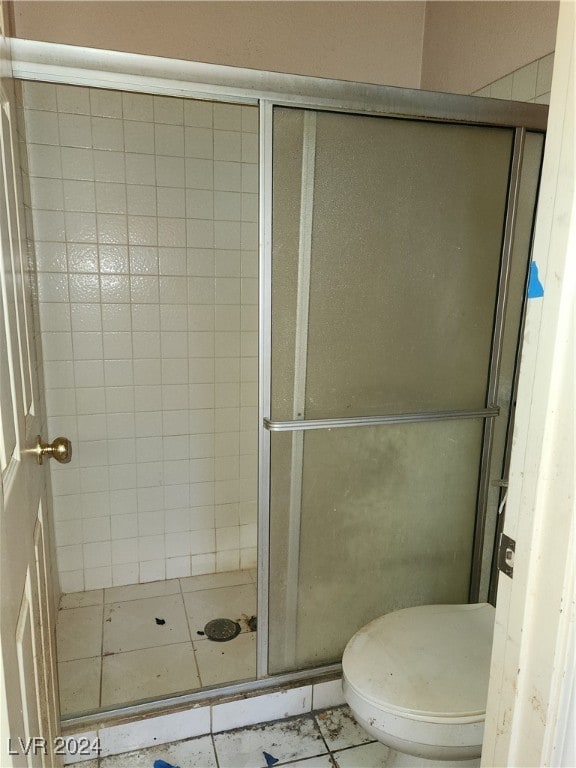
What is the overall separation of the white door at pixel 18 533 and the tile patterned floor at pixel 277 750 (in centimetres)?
52

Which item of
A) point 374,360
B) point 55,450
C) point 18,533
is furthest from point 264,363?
point 18,533

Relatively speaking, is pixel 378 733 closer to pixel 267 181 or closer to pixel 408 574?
Answer: pixel 408 574

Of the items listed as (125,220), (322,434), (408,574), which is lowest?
(408,574)

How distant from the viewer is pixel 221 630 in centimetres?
195

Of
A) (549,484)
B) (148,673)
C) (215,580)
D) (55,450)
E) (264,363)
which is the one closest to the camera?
(549,484)

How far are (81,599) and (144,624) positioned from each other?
0.35 meters

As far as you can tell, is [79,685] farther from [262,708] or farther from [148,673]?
[262,708]

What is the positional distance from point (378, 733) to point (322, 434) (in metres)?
0.73

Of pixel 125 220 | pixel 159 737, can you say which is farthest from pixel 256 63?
pixel 159 737

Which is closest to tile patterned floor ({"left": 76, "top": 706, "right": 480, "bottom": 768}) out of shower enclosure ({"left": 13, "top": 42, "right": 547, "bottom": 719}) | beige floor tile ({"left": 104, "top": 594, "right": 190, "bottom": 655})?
shower enclosure ({"left": 13, "top": 42, "right": 547, "bottom": 719})

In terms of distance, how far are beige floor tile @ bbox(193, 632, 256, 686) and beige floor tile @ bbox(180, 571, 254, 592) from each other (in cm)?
38

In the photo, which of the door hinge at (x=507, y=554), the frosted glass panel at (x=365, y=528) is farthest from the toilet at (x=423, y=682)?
the door hinge at (x=507, y=554)

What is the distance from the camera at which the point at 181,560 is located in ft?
7.64

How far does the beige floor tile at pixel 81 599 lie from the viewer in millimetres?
2104
